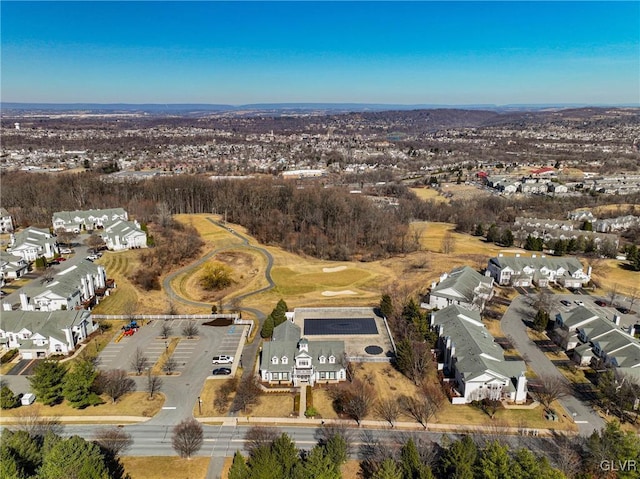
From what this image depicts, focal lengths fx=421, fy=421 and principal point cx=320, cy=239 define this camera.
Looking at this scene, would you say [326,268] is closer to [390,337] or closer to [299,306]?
[299,306]

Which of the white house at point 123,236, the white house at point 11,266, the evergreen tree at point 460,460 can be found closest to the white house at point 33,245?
the white house at point 11,266

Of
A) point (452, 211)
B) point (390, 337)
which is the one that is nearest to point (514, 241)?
point (452, 211)

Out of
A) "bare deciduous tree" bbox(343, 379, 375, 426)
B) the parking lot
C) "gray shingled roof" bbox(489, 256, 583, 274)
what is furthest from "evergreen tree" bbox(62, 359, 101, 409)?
"gray shingled roof" bbox(489, 256, 583, 274)

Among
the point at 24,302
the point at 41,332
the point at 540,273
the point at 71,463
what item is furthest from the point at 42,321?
the point at 540,273

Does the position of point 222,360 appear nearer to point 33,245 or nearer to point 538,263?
point 33,245

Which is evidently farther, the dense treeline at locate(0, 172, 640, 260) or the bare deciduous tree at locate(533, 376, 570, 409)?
the dense treeline at locate(0, 172, 640, 260)

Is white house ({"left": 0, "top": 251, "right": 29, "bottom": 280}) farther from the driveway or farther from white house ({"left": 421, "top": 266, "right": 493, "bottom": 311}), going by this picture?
the driveway
